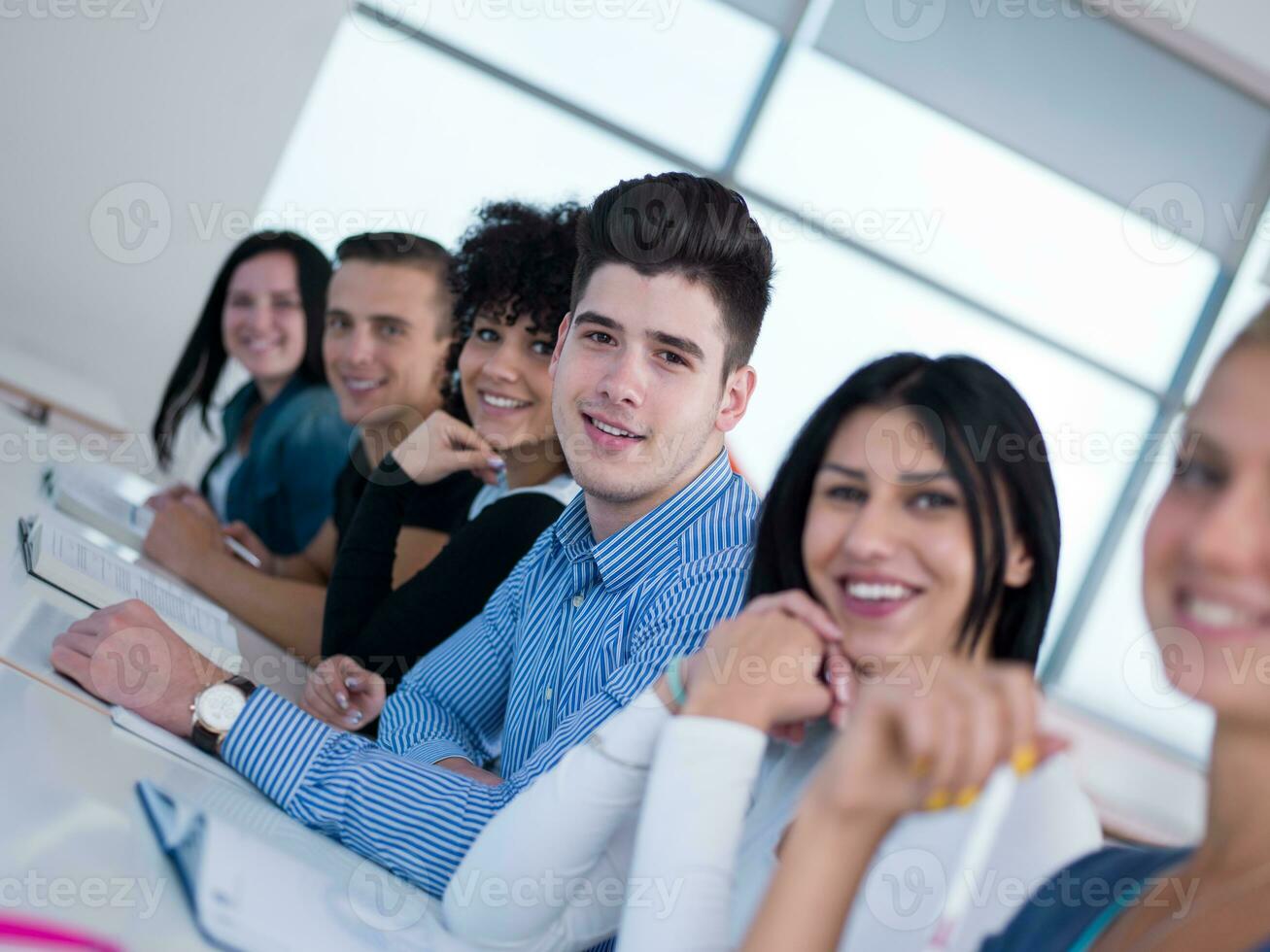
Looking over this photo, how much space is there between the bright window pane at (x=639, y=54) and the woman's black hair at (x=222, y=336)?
1.66 meters

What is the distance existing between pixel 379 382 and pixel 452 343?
245mm

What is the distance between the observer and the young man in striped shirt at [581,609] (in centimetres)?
123

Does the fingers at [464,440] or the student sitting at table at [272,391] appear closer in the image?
the fingers at [464,440]

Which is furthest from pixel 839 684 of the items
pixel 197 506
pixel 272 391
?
pixel 272 391

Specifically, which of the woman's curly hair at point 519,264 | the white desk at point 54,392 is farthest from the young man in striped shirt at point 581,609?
the white desk at point 54,392

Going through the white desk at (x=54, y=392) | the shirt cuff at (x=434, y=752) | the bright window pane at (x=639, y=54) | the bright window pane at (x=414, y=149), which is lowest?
the white desk at (x=54, y=392)

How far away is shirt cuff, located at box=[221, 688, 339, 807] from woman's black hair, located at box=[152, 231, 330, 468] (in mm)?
2024

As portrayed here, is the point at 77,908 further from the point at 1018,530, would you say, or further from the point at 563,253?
the point at 563,253

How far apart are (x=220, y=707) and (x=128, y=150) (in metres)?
3.72

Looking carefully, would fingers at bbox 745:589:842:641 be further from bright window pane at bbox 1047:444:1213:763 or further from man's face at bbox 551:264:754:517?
bright window pane at bbox 1047:444:1213:763

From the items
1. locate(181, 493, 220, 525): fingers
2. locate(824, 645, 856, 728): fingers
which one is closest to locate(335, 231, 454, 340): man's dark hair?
locate(181, 493, 220, 525): fingers

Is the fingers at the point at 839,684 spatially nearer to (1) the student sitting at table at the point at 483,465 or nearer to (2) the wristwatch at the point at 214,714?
(2) the wristwatch at the point at 214,714

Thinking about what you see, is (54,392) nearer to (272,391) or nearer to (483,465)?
(272,391)

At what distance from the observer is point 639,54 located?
496cm
